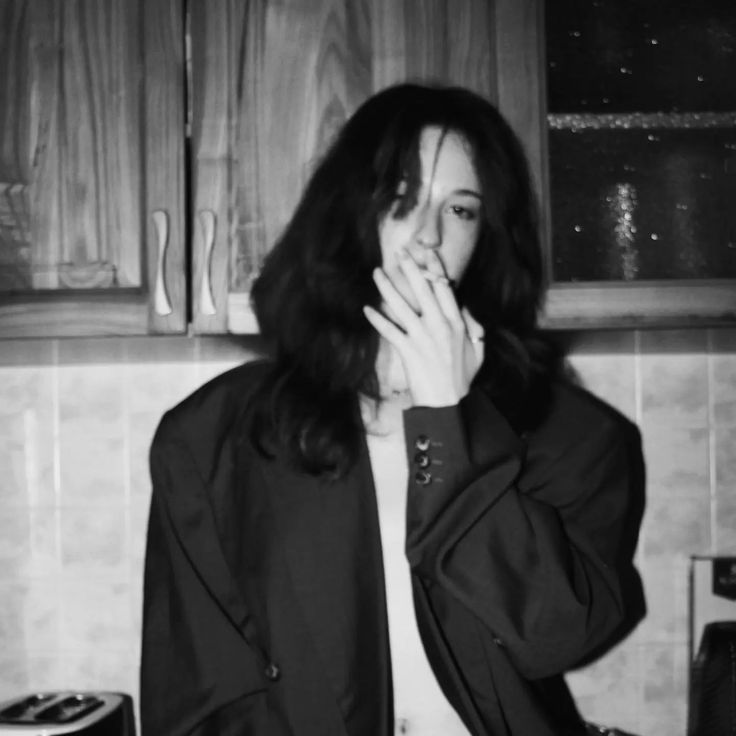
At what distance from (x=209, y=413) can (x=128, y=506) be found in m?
0.42

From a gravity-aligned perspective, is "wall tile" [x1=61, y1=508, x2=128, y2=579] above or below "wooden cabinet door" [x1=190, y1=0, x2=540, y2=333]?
below

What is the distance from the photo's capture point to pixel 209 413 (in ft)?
3.87

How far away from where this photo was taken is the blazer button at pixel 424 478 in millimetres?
939

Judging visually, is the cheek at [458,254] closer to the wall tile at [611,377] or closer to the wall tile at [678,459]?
the wall tile at [611,377]

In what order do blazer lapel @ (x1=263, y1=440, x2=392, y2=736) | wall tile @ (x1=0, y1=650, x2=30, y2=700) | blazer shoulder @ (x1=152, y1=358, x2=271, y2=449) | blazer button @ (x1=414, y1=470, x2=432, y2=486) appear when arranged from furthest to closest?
wall tile @ (x1=0, y1=650, x2=30, y2=700), blazer shoulder @ (x1=152, y1=358, x2=271, y2=449), blazer lapel @ (x1=263, y1=440, x2=392, y2=736), blazer button @ (x1=414, y1=470, x2=432, y2=486)

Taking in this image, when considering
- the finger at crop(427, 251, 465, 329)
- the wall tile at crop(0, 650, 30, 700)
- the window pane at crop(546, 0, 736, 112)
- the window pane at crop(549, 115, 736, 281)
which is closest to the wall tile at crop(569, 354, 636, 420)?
the window pane at crop(549, 115, 736, 281)

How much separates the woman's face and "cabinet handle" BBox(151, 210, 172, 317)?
0.88ft

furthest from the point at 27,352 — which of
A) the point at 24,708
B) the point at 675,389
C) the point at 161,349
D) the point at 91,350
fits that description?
the point at 675,389

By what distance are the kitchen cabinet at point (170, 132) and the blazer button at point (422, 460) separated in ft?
1.04

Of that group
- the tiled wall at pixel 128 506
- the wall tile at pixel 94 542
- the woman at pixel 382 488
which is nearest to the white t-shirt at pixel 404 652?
the woman at pixel 382 488

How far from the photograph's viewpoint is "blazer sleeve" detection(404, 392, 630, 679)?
0.94 m

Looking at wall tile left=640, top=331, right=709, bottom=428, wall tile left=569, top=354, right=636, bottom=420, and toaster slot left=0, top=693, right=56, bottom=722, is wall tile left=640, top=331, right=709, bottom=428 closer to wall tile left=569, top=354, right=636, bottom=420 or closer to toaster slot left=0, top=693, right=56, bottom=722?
wall tile left=569, top=354, right=636, bottom=420

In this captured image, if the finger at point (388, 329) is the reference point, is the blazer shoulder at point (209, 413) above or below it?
below

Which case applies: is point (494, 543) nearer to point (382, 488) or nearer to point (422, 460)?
point (422, 460)
